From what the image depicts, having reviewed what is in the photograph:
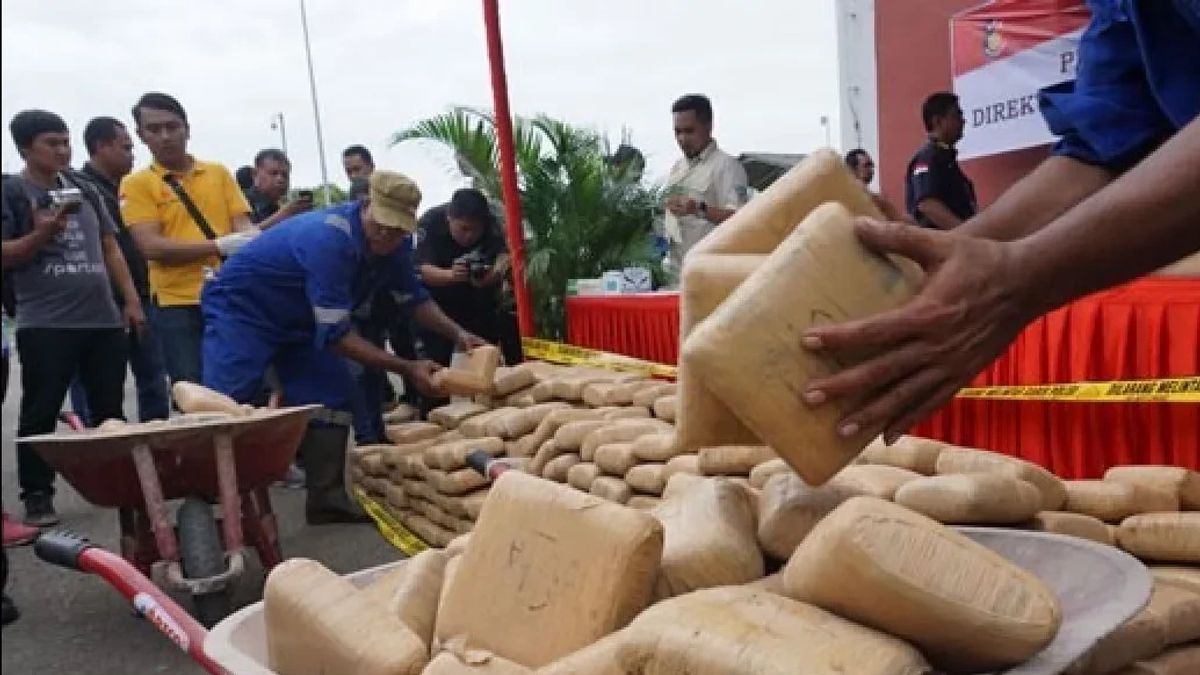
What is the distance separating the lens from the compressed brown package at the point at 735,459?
126 inches

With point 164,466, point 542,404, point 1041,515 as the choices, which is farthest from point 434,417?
point 1041,515

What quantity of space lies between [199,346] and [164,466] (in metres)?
2.37

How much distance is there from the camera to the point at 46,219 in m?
4.21

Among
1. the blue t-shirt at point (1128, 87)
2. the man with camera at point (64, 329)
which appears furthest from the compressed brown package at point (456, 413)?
the blue t-shirt at point (1128, 87)

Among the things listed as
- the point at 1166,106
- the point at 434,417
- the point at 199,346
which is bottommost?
the point at 434,417

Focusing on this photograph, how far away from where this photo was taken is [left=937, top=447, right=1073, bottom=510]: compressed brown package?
2.46 m

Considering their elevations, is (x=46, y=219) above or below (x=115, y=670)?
above

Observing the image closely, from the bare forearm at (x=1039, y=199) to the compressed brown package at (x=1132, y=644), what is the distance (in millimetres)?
599

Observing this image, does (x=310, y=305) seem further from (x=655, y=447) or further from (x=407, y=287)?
(x=655, y=447)

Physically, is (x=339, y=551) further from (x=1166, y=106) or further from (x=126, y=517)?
(x=1166, y=106)

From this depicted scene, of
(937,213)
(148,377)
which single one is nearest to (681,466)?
(937,213)

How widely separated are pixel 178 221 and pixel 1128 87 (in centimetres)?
486

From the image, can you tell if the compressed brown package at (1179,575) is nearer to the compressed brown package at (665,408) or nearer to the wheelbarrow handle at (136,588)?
the wheelbarrow handle at (136,588)

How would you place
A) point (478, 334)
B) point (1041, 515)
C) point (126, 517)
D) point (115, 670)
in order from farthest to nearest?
point (478, 334)
point (126, 517)
point (115, 670)
point (1041, 515)
